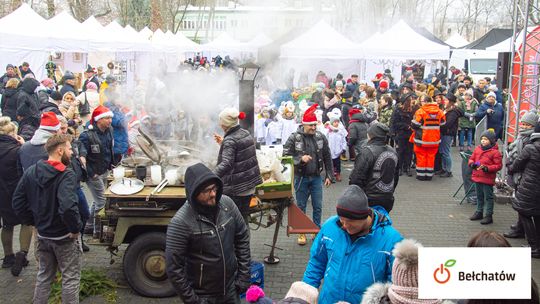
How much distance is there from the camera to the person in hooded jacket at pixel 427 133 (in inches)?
415

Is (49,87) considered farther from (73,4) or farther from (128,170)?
(73,4)

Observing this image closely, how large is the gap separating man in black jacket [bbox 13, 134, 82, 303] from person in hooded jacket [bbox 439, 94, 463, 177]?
344 inches

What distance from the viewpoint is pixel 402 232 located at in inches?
299

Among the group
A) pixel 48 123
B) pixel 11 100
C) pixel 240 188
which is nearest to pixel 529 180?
pixel 240 188

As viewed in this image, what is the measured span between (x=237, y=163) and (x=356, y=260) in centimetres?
263

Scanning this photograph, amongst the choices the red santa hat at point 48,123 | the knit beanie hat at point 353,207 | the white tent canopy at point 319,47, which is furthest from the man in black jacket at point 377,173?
the white tent canopy at point 319,47

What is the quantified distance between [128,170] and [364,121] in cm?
623

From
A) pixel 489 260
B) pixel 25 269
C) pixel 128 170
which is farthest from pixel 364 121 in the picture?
pixel 489 260

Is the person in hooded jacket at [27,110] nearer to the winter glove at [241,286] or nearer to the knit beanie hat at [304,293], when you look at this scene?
the winter glove at [241,286]

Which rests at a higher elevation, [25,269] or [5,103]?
[5,103]

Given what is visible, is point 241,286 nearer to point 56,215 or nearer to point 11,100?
point 56,215

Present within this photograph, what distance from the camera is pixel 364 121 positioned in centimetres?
1080

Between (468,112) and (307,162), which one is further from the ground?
(468,112)

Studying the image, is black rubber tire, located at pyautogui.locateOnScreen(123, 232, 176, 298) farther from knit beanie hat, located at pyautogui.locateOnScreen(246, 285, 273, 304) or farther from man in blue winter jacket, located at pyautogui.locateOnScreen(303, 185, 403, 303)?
man in blue winter jacket, located at pyautogui.locateOnScreen(303, 185, 403, 303)
